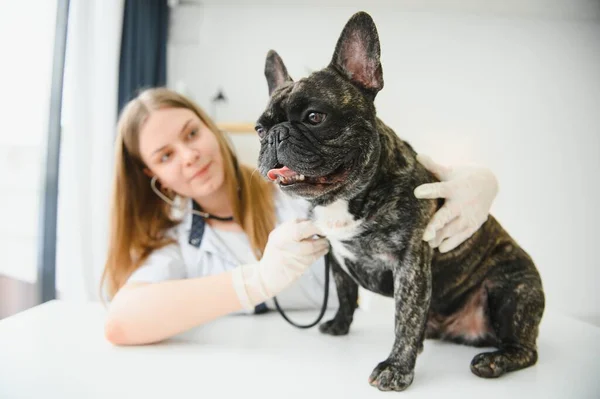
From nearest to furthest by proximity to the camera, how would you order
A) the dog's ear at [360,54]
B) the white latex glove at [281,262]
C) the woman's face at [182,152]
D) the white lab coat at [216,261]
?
the dog's ear at [360,54], the white latex glove at [281,262], the woman's face at [182,152], the white lab coat at [216,261]

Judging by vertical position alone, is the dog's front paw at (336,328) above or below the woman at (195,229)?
below

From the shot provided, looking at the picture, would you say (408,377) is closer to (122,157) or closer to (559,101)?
(559,101)

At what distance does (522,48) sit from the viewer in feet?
1.89

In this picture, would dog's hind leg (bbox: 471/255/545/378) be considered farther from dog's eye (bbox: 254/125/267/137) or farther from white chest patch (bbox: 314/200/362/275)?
dog's eye (bbox: 254/125/267/137)

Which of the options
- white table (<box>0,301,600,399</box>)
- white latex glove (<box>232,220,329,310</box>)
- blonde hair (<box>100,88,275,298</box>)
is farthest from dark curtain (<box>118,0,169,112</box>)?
white table (<box>0,301,600,399</box>)

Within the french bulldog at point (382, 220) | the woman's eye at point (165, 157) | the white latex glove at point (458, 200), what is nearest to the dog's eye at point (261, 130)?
the french bulldog at point (382, 220)

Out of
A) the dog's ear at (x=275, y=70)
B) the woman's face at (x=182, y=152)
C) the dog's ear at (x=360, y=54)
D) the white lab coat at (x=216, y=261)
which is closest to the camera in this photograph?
the dog's ear at (x=360, y=54)

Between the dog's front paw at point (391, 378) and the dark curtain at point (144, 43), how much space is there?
68 centimetres

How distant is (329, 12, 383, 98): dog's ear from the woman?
21 centimetres

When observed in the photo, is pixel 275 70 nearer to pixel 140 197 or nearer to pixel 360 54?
pixel 360 54

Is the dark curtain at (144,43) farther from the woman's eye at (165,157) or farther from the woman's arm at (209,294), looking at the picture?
the woman's arm at (209,294)

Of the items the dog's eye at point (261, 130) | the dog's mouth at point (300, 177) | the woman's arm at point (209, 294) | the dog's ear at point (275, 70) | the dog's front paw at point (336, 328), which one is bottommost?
the dog's front paw at point (336, 328)

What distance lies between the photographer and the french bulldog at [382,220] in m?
0.54

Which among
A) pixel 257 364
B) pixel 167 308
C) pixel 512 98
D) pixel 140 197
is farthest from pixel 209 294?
pixel 512 98
